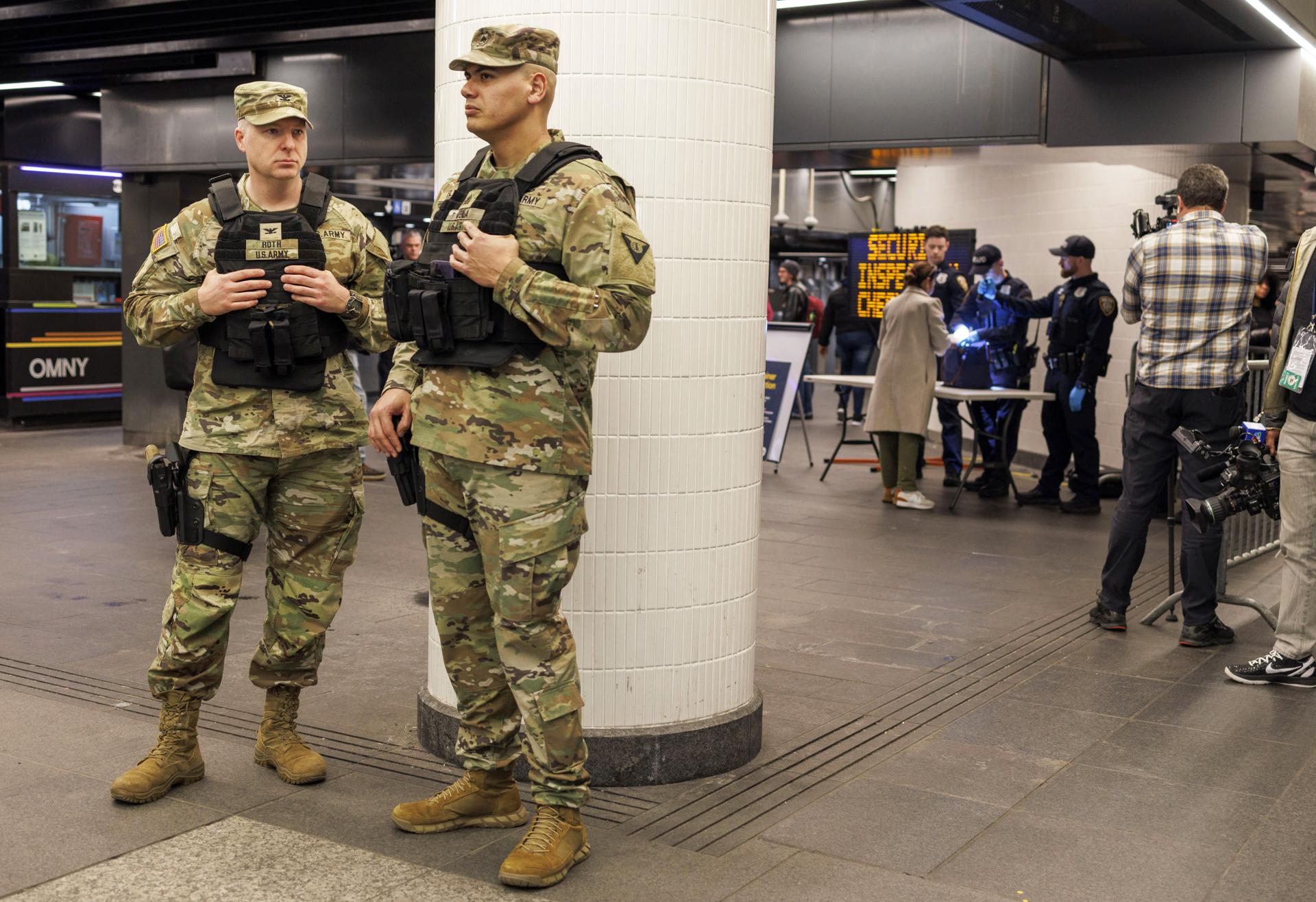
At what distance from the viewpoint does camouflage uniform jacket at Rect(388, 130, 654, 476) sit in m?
3.01

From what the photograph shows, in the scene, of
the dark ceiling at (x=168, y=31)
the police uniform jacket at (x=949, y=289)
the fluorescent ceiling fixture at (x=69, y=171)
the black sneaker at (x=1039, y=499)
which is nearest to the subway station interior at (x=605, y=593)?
the black sneaker at (x=1039, y=499)

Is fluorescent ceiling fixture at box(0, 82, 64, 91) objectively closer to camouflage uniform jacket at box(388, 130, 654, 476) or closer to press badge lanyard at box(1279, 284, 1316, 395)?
camouflage uniform jacket at box(388, 130, 654, 476)

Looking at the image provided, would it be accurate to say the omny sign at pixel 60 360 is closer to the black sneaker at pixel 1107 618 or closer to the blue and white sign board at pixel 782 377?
the blue and white sign board at pixel 782 377

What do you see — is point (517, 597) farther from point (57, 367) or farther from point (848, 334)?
point (57, 367)

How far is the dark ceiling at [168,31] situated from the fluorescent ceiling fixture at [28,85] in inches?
32.4

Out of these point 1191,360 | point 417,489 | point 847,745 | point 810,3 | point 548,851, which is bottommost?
point 847,745

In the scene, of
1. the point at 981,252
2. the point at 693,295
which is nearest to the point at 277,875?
the point at 693,295

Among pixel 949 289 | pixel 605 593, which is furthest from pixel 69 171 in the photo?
pixel 605 593

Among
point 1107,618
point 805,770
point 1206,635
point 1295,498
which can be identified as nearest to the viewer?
point 805,770

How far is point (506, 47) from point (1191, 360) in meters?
3.62

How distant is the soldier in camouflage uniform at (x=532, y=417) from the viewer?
3.05m

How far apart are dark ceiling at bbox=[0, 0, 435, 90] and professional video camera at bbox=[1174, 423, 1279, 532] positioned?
5.67 m

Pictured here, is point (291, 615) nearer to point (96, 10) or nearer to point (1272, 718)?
point (1272, 718)

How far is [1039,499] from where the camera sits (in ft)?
32.7
